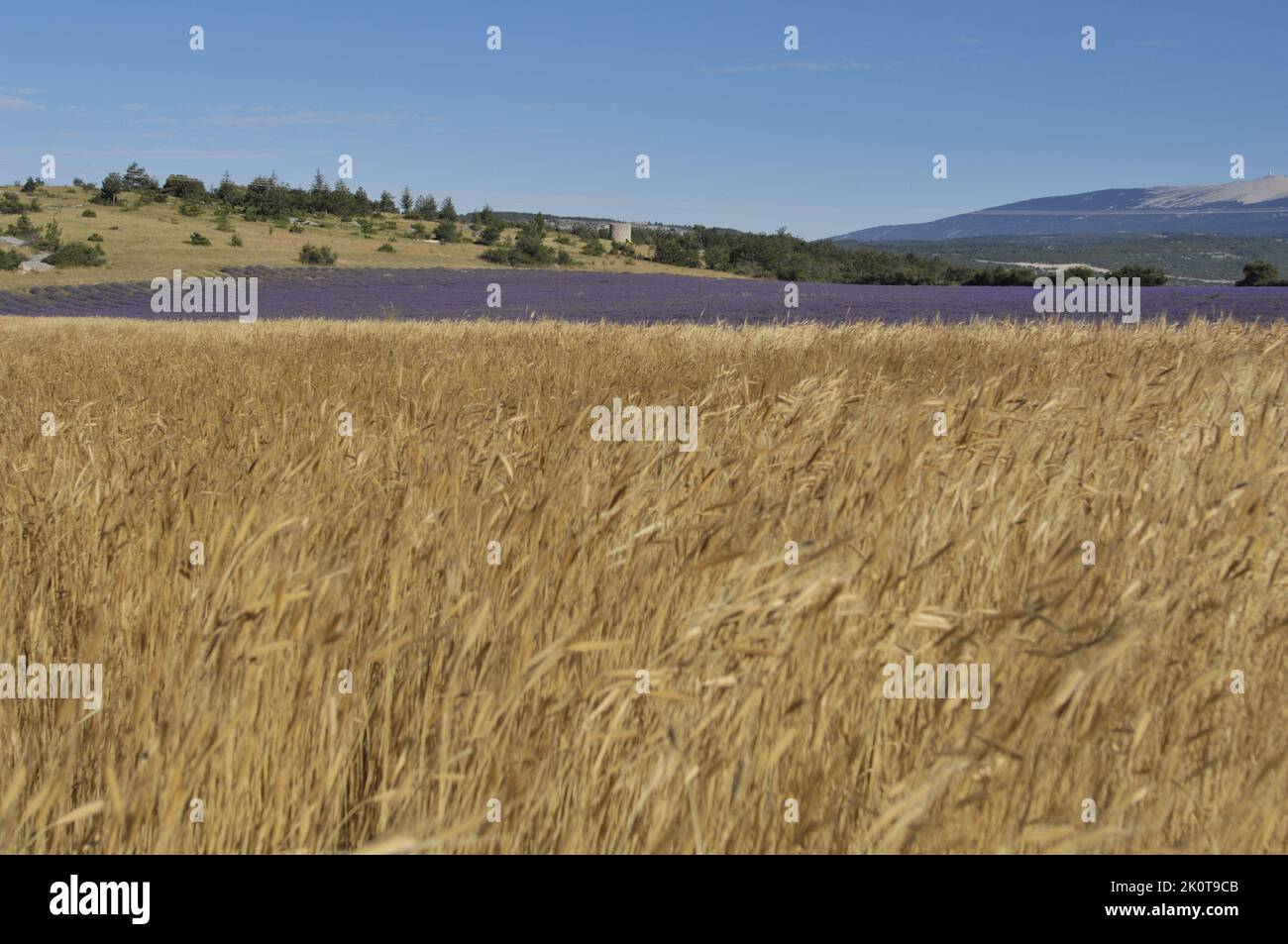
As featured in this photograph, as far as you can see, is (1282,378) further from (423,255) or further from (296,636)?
(423,255)

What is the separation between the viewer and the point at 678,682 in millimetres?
1573

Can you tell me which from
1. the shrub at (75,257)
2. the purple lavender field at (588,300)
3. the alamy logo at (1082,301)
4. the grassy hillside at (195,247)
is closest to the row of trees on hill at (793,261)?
the grassy hillside at (195,247)

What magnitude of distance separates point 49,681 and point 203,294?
35974mm

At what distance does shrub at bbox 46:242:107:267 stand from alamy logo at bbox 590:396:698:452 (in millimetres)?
43439

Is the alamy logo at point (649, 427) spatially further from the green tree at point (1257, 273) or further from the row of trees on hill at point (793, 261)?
the row of trees on hill at point (793, 261)

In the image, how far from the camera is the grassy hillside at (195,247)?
3884 centimetres

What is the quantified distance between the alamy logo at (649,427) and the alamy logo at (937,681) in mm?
1311

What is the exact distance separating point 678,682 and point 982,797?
0.49 meters

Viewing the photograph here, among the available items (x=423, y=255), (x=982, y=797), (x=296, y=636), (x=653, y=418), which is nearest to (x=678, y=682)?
(x=982, y=797)

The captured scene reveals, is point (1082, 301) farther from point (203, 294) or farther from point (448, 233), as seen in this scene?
point (448, 233)

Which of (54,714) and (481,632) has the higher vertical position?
(481,632)

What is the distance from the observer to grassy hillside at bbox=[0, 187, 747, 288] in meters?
38.8
